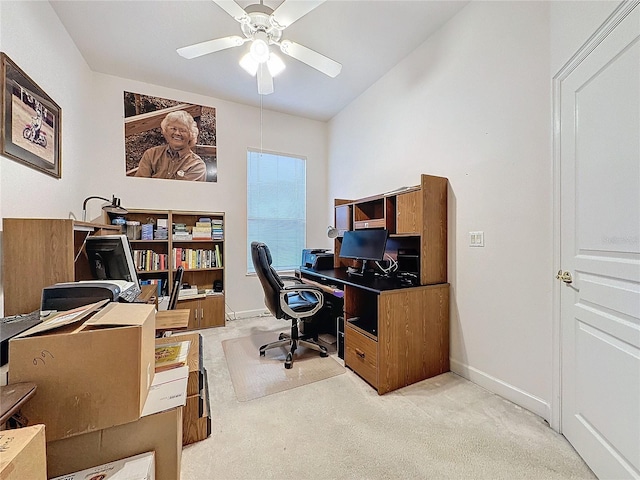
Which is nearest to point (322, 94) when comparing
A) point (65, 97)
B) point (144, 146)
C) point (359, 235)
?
point (359, 235)

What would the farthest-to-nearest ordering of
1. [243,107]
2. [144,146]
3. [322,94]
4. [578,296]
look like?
[243,107]
[322,94]
[144,146]
[578,296]

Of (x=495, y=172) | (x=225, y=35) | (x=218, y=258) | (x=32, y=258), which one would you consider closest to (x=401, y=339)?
(x=495, y=172)

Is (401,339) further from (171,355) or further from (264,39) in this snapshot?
(264,39)

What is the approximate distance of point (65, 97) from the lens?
232 cm

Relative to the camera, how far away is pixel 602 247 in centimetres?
123

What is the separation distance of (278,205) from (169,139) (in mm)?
1652

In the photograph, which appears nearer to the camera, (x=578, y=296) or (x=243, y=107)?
(x=578, y=296)

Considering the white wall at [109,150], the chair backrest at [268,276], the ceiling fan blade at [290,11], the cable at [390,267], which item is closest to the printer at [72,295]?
the white wall at [109,150]

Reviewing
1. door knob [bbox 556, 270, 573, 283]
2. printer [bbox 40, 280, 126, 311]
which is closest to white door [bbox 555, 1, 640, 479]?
door knob [bbox 556, 270, 573, 283]

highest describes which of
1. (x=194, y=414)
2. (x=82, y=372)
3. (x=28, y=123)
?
(x=28, y=123)

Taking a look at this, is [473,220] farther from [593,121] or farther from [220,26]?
[220,26]

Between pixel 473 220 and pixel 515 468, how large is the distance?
1.53 metres

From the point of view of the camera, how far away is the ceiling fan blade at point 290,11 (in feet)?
5.10

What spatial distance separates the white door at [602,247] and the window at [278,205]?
3205 mm
